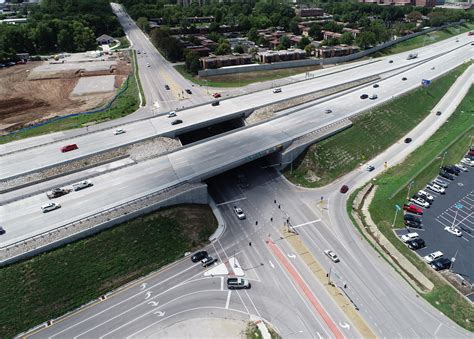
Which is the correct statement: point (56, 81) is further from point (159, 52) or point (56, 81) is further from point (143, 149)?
point (143, 149)

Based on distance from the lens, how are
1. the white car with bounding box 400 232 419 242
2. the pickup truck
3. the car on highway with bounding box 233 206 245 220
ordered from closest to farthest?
the white car with bounding box 400 232 419 242 < the pickup truck < the car on highway with bounding box 233 206 245 220

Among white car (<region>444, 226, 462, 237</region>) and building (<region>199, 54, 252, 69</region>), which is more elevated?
building (<region>199, 54, 252, 69</region>)

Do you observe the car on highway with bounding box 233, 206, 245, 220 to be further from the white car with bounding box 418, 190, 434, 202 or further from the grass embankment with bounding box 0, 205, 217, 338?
the white car with bounding box 418, 190, 434, 202

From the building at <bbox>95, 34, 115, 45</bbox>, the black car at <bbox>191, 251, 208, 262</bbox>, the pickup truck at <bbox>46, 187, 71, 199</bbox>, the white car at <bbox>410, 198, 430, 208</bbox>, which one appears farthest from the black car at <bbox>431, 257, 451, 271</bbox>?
the building at <bbox>95, 34, 115, 45</bbox>

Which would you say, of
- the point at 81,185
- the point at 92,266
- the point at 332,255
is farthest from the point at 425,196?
the point at 81,185

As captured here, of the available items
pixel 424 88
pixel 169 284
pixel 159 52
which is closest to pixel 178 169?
pixel 169 284

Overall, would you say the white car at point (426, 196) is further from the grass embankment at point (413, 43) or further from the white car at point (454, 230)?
the grass embankment at point (413, 43)

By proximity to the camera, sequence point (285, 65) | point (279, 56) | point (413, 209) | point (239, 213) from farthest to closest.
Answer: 1. point (279, 56)
2. point (285, 65)
3. point (413, 209)
4. point (239, 213)

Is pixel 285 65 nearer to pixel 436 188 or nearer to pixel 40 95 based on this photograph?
pixel 436 188
